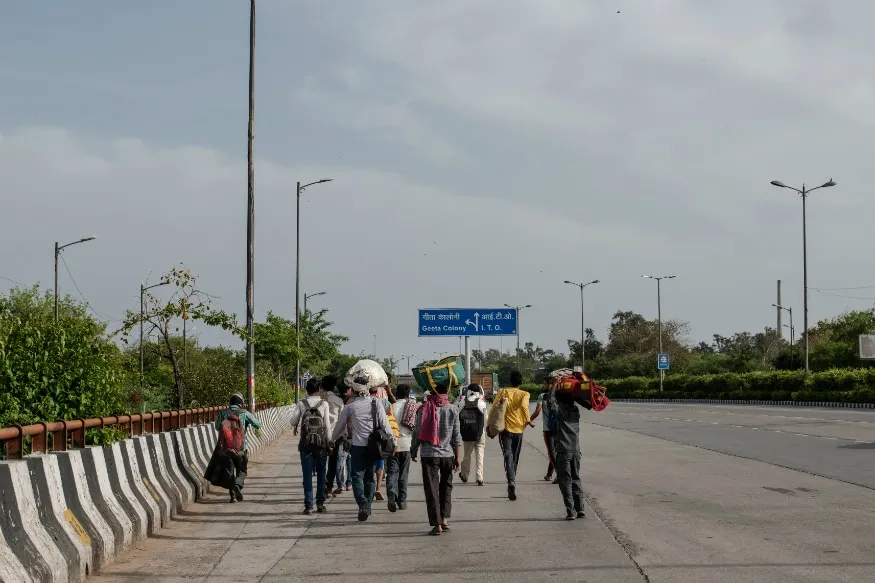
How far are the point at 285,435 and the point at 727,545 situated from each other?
29513mm

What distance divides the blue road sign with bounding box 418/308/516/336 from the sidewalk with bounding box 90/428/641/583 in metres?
33.0

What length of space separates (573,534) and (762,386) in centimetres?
6543

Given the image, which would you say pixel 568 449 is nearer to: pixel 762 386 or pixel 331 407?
pixel 331 407

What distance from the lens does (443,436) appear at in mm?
12375

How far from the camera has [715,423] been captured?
1510 inches

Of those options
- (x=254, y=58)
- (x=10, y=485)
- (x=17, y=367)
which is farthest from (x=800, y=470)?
(x=254, y=58)

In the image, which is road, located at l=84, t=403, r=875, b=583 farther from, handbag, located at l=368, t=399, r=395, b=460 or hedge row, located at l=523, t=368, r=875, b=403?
hedge row, located at l=523, t=368, r=875, b=403

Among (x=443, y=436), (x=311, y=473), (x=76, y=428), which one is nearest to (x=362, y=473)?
(x=443, y=436)

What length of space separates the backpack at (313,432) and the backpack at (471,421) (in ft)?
9.12

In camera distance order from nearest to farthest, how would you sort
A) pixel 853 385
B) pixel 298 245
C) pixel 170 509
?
pixel 170 509 → pixel 298 245 → pixel 853 385

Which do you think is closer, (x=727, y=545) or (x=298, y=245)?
(x=727, y=545)

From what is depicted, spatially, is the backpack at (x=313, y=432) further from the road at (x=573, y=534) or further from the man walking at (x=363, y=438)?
the man walking at (x=363, y=438)

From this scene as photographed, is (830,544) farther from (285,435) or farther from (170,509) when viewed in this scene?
(285,435)

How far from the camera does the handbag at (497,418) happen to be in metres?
16.2
